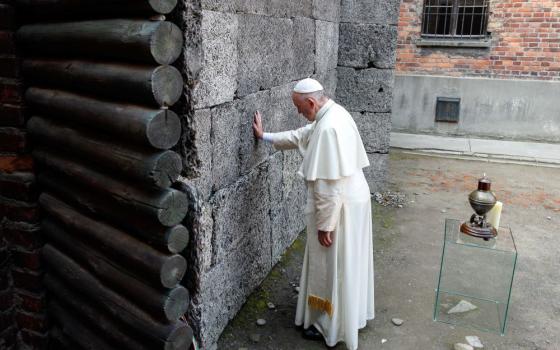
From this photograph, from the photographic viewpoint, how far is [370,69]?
673 cm

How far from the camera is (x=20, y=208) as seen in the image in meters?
3.15

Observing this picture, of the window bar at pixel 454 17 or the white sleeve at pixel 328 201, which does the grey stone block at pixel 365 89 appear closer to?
the white sleeve at pixel 328 201

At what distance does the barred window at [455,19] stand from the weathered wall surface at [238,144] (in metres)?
6.08

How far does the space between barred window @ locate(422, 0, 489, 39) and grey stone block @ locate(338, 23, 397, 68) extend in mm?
4316

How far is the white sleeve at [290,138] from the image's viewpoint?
3865 mm

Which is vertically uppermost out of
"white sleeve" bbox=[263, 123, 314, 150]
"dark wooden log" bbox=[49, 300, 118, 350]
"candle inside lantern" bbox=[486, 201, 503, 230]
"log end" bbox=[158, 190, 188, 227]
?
"white sleeve" bbox=[263, 123, 314, 150]

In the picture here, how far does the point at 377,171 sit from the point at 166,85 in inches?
→ 200

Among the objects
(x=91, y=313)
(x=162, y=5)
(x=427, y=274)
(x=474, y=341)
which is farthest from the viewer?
(x=427, y=274)

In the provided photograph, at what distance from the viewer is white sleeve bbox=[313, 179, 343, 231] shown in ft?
10.9

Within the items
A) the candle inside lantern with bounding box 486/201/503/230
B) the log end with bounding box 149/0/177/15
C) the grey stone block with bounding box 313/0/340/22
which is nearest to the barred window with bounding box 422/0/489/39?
the grey stone block with bounding box 313/0/340/22

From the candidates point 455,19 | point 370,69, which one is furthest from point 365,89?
point 455,19

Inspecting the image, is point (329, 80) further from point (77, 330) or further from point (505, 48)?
point (505, 48)

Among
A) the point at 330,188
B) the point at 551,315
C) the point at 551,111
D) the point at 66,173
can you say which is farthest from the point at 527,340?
the point at 551,111

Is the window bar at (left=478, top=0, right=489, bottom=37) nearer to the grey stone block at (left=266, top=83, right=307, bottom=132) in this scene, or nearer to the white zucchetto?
the grey stone block at (left=266, top=83, right=307, bottom=132)
